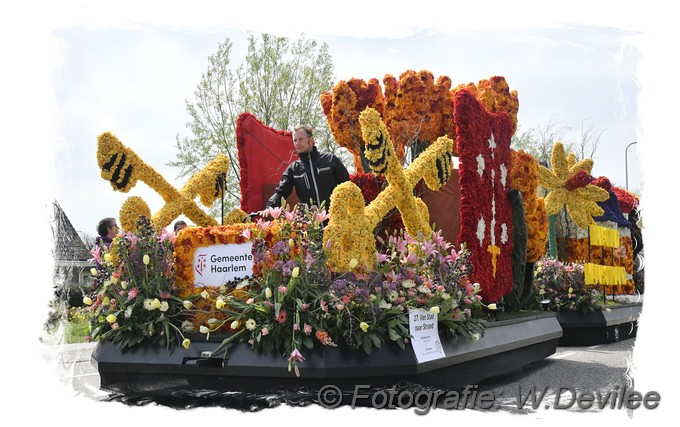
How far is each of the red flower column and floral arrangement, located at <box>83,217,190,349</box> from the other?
97.5 inches

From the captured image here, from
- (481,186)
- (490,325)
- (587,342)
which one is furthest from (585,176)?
(490,325)

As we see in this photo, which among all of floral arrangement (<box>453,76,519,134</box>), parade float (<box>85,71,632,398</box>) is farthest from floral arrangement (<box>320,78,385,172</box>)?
parade float (<box>85,71,632,398</box>)

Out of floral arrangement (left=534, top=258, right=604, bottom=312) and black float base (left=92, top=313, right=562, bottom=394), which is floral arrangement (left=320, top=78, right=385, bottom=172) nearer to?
floral arrangement (left=534, top=258, right=604, bottom=312)

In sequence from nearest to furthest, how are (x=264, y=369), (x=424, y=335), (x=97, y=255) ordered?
(x=264, y=369) → (x=424, y=335) → (x=97, y=255)

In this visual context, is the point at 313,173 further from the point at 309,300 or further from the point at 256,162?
the point at 309,300

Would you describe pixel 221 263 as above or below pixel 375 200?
below

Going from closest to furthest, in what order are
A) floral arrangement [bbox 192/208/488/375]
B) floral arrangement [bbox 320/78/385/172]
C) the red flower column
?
floral arrangement [bbox 192/208/488/375] → the red flower column → floral arrangement [bbox 320/78/385/172]

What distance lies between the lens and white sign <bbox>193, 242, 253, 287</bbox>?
4645 millimetres

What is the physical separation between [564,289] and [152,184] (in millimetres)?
6068

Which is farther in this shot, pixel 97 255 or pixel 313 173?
pixel 313 173

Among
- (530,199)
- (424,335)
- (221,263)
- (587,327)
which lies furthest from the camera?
(587,327)

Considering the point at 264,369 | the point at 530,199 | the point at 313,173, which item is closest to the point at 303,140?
the point at 313,173

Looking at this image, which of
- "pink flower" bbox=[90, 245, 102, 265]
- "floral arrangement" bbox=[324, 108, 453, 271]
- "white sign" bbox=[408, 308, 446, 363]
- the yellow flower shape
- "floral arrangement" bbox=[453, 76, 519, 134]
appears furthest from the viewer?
the yellow flower shape

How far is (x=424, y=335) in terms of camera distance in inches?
181
